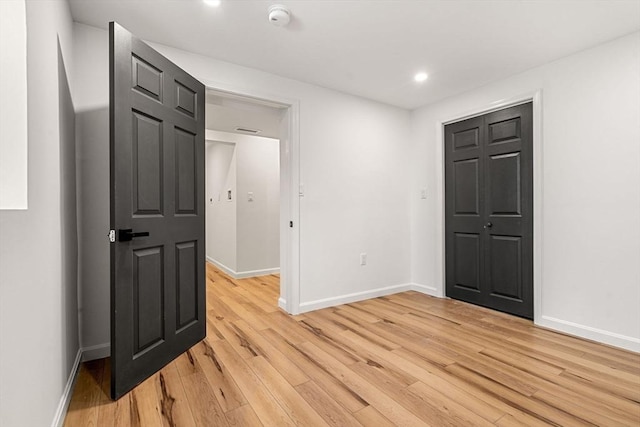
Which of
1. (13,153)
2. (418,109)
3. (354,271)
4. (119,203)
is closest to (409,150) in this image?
(418,109)

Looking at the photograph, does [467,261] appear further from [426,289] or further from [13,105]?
[13,105]

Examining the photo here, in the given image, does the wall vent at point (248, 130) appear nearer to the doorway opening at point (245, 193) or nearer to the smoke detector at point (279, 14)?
the doorway opening at point (245, 193)

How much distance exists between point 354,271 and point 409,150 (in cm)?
174

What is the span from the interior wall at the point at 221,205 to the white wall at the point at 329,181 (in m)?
2.02

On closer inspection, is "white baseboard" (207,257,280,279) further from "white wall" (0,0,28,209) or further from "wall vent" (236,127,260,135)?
"white wall" (0,0,28,209)

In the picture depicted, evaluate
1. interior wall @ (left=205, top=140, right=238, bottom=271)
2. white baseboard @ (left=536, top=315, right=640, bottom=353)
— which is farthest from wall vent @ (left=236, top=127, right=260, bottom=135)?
white baseboard @ (left=536, top=315, right=640, bottom=353)

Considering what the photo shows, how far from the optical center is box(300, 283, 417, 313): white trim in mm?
3203

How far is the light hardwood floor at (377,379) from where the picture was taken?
155 centimetres

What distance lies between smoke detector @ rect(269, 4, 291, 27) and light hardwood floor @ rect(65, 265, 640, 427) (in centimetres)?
228

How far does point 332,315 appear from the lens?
3.07m

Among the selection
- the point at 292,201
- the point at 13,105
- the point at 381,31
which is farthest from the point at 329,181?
the point at 13,105

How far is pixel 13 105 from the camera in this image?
1.10 m

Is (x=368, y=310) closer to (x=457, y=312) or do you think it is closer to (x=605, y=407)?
(x=457, y=312)

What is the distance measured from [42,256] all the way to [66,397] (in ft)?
2.83
